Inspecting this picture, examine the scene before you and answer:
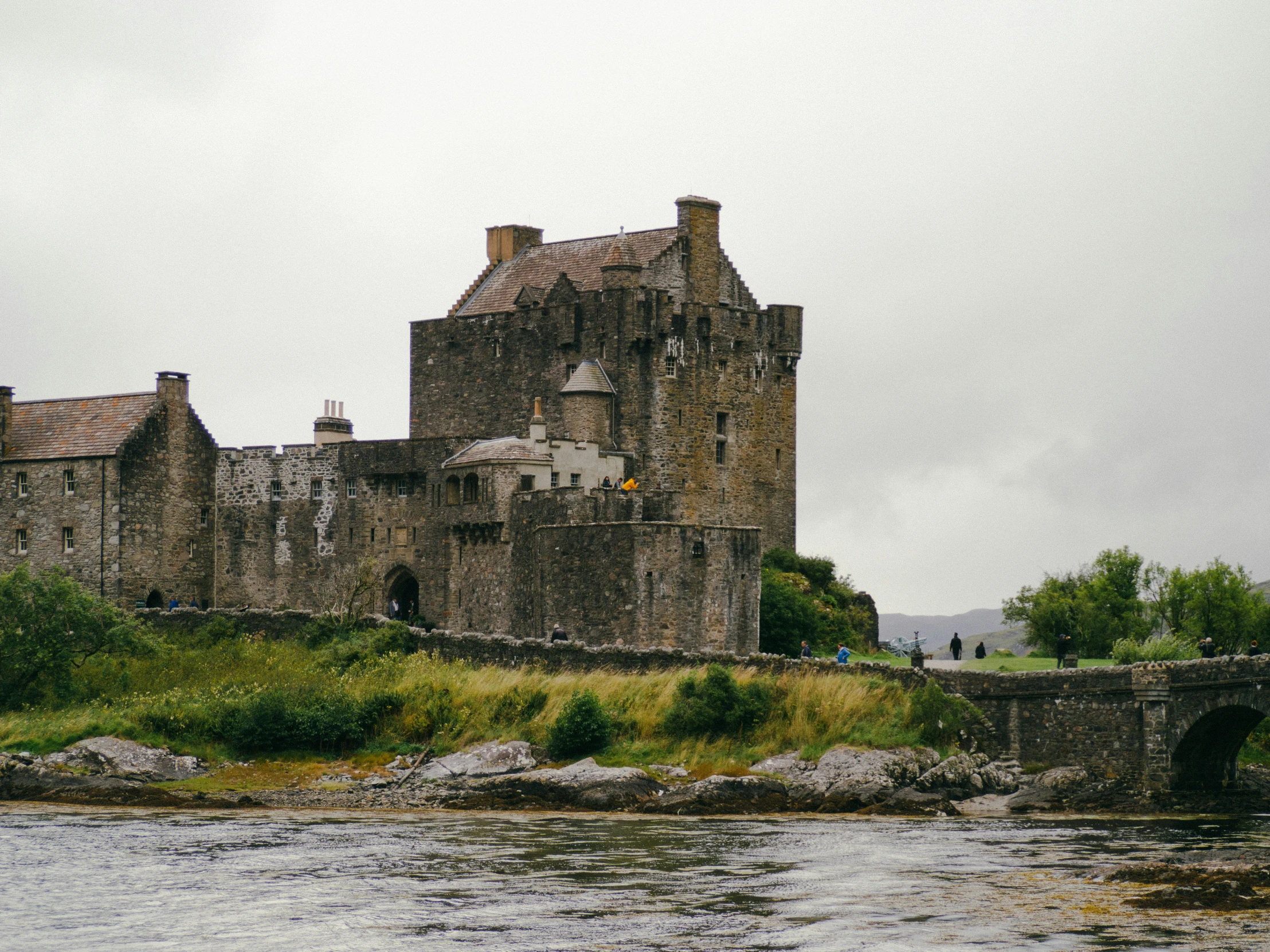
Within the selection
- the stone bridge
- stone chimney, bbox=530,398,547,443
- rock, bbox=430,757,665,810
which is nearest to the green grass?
the stone bridge

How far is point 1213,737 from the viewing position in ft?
148

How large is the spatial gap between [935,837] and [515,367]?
102 feet

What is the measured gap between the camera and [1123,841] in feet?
123

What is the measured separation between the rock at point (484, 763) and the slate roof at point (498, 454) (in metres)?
13.0

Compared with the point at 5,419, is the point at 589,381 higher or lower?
higher

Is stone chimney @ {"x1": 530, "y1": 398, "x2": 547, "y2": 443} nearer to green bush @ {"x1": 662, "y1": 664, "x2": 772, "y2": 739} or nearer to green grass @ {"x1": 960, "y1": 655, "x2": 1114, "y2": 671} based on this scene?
green bush @ {"x1": 662, "y1": 664, "x2": 772, "y2": 739}

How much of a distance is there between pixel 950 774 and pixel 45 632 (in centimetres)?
2535

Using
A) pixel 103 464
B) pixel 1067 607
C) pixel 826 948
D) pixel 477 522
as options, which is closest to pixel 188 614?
pixel 103 464

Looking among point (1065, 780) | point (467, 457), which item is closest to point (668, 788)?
point (1065, 780)

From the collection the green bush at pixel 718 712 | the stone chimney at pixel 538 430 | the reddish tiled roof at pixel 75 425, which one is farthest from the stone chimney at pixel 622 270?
the green bush at pixel 718 712

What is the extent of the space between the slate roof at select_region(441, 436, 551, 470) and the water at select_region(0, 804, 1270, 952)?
1832 centimetres

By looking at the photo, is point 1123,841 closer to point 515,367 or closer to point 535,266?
point 515,367

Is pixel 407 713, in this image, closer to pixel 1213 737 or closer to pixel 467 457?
pixel 467 457

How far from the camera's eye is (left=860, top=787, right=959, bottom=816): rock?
43.7 meters
